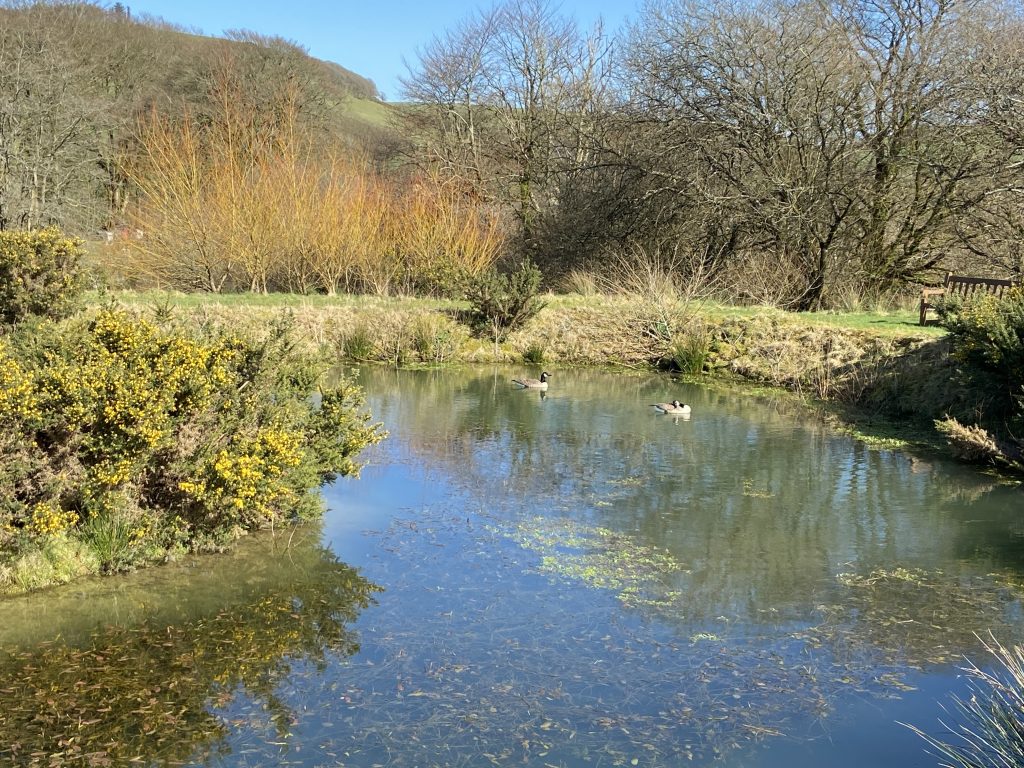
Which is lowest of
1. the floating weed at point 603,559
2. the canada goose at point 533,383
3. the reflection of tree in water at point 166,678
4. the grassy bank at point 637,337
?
the reflection of tree in water at point 166,678

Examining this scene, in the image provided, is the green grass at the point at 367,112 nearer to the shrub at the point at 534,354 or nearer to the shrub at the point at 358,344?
the shrub at the point at 358,344

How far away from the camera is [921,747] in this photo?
464cm

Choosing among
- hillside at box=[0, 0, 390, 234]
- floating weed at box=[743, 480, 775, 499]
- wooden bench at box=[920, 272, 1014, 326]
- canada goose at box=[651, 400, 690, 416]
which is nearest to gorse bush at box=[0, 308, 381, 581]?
floating weed at box=[743, 480, 775, 499]

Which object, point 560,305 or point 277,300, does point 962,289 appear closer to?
point 560,305

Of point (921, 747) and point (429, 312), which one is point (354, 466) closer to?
point (921, 747)

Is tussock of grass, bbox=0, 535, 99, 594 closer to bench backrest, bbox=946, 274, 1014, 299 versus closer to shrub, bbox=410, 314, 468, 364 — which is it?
shrub, bbox=410, 314, 468, 364

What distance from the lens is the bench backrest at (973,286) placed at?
1452 centimetres

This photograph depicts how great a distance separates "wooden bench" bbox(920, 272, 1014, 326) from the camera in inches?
574

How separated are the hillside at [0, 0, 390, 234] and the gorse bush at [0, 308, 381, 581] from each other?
14.7 metres

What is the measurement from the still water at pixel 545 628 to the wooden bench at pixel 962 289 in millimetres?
5873

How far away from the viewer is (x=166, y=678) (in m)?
5.09

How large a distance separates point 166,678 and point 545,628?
2.23 metres

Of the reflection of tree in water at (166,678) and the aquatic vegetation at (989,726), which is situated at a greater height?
the aquatic vegetation at (989,726)

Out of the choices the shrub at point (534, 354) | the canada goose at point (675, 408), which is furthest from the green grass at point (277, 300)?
the canada goose at point (675, 408)
